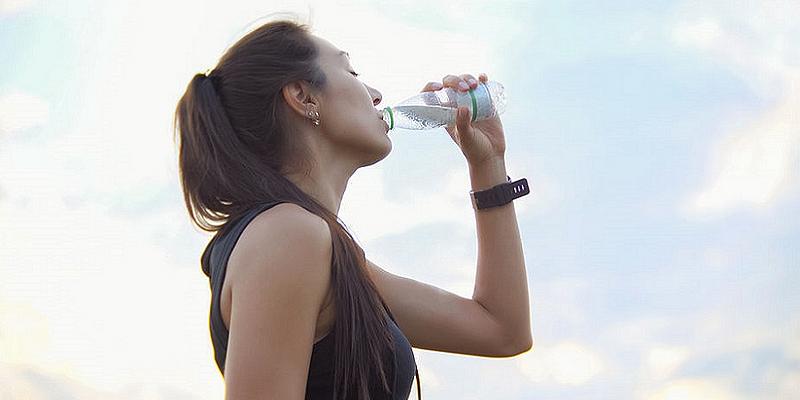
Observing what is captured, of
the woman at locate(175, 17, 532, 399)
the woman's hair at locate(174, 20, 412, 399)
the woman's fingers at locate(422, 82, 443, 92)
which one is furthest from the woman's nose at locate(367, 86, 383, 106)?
the woman's fingers at locate(422, 82, 443, 92)

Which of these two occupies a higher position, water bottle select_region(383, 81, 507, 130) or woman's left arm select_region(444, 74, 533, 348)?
water bottle select_region(383, 81, 507, 130)

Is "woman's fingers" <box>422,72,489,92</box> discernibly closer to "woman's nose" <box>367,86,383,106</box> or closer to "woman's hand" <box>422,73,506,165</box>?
"woman's hand" <box>422,73,506,165</box>

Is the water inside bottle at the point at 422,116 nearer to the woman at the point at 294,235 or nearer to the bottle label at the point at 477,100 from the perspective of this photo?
the bottle label at the point at 477,100

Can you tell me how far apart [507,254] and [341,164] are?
105cm

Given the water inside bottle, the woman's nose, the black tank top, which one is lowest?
the black tank top

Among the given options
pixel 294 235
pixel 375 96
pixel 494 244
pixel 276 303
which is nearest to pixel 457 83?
pixel 494 244

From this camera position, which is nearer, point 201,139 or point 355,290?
Answer: point 355,290

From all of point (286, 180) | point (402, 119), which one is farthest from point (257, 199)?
point (402, 119)

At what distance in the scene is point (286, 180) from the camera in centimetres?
289

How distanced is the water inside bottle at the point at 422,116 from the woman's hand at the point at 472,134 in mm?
109

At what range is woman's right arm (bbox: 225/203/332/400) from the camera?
246cm

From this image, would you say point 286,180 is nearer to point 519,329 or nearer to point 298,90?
point 298,90

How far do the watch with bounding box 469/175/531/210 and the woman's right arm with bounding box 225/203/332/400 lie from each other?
1451 millimetres

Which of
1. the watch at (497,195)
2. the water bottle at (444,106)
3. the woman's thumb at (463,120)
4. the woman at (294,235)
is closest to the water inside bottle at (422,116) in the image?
the water bottle at (444,106)
